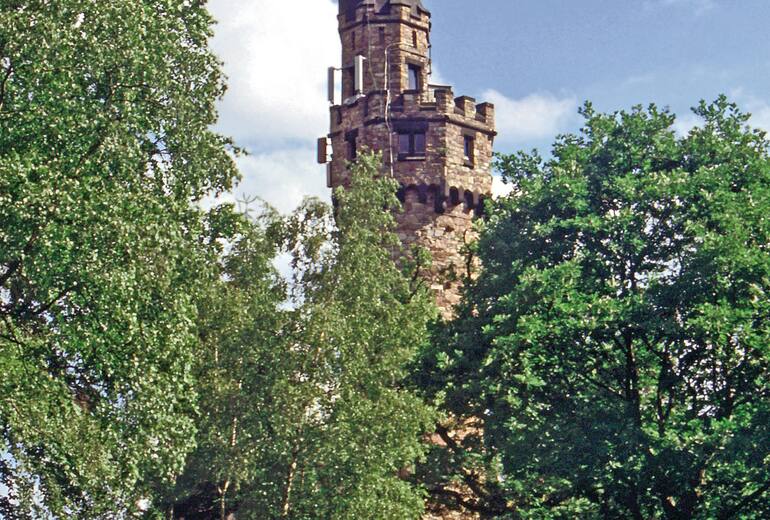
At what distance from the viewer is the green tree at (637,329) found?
31281mm

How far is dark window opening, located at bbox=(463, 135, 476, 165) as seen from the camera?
55.8m

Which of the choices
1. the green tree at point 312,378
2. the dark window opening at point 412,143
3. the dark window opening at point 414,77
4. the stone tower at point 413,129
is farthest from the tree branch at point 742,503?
the dark window opening at point 414,77

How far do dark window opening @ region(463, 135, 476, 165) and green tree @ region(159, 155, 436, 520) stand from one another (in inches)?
801

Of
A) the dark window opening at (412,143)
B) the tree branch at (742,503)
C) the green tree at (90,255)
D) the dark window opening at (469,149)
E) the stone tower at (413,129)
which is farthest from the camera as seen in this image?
the dark window opening at (469,149)

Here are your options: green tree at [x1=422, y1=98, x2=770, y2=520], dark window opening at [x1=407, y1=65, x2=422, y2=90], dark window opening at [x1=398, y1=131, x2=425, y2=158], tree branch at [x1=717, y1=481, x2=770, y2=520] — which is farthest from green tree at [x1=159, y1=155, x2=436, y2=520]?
dark window opening at [x1=407, y1=65, x2=422, y2=90]

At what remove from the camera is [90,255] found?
77.2 ft

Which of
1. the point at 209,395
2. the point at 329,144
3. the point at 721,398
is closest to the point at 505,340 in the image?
the point at 721,398

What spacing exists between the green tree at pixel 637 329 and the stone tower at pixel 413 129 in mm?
16032

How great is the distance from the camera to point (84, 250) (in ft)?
76.9

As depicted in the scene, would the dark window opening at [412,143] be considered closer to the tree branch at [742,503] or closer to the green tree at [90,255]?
the tree branch at [742,503]

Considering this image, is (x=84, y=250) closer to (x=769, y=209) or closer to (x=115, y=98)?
(x=115, y=98)

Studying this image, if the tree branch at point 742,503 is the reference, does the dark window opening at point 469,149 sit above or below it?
above

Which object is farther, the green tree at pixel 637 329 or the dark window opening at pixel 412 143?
the dark window opening at pixel 412 143

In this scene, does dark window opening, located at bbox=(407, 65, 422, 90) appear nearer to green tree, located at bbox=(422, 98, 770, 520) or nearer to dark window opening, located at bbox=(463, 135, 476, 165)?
dark window opening, located at bbox=(463, 135, 476, 165)
